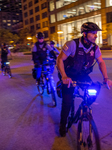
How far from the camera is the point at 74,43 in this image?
114 inches

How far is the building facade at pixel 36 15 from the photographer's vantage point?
61.7 meters

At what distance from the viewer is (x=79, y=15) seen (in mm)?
44281

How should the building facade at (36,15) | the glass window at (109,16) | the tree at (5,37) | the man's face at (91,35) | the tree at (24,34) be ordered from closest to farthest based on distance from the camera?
the man's face at (91,35), the glass window at (109,16), the tree at (5,37), the tree at (24,34), the building facade at (36,15)

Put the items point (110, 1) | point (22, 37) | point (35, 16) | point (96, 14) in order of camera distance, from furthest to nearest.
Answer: point (35, 16) → point (22, 37) → point (96, 14) → point (110, 1)

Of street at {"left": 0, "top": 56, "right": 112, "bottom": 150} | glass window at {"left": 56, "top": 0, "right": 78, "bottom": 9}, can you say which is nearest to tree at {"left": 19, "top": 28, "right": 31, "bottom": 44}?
glass window at {"left": 56, "top": 0, "right": 78, "bottom": 9}

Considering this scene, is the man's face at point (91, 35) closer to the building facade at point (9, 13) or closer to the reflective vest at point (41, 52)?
the reflective vest at point (41, 52)

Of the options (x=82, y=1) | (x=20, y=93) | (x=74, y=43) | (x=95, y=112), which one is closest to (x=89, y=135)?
(x=74, y=43)

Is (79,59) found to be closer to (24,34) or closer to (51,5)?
(51,5)

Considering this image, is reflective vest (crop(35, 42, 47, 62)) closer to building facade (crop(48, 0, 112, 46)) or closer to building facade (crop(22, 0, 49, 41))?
building facade (crop(48, 0, 112, 46))

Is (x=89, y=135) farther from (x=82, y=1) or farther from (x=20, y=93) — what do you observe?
(x=82, y=1)

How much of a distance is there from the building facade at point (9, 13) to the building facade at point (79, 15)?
7840 cm

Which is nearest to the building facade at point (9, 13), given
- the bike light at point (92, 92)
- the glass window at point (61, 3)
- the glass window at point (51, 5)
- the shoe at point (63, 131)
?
the glass window at point (51, 5)

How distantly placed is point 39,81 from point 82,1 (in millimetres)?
41537

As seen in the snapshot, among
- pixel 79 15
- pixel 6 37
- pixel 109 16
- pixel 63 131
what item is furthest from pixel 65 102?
pixel 6 37
